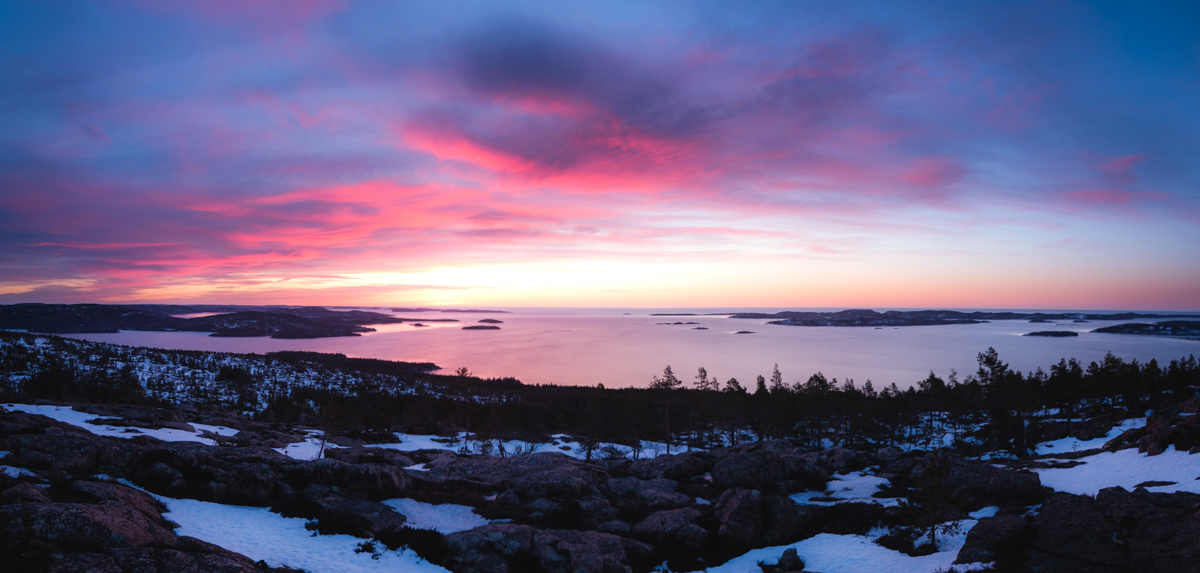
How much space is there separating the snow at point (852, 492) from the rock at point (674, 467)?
759cm

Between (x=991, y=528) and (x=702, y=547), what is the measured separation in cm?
1231

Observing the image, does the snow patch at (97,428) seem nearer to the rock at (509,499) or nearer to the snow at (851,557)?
the rock at (509,499)

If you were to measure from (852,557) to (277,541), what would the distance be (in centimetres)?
2487

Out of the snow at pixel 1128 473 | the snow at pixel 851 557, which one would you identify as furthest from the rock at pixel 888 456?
the snow at pixel 851 557

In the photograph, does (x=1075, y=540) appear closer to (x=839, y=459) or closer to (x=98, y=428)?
(x=839, y=459)

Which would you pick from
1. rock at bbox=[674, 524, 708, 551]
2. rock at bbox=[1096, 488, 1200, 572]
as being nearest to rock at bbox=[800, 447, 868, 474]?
rock at bbox=[674, 524, 708, 551]

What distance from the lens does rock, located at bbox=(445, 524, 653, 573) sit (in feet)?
58.6

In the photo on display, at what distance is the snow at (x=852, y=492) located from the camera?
3028 centimetres

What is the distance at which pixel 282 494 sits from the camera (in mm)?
21125

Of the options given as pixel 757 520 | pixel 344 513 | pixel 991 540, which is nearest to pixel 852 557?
pixel 757 520

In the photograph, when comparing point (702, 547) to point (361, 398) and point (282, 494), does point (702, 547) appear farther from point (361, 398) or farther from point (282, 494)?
point (361, 398)

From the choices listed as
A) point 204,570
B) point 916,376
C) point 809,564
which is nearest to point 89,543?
point 204,570

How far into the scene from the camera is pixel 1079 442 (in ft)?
183

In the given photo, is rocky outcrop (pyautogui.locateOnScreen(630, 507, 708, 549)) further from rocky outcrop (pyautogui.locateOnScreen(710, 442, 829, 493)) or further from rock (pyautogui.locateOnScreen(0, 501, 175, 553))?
rock (pyautogui.locateOnScreen(0, 501, 175, 553))
